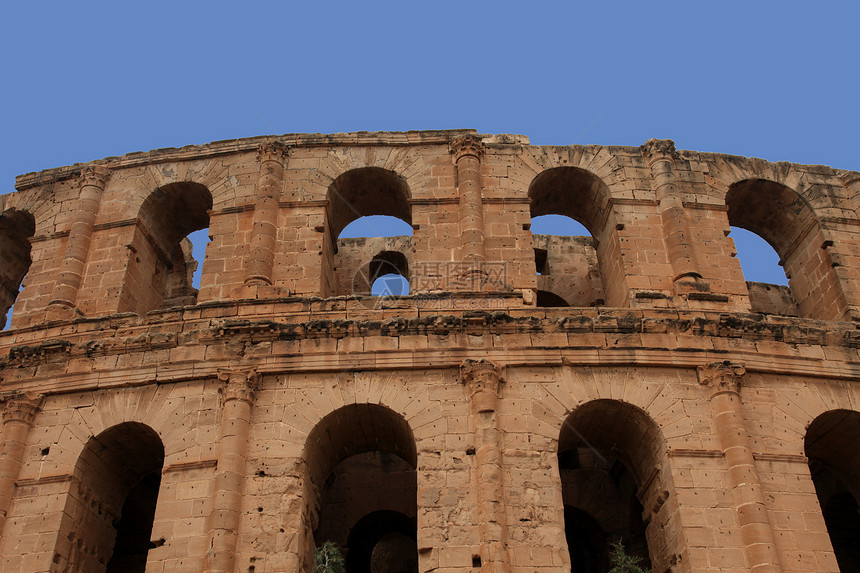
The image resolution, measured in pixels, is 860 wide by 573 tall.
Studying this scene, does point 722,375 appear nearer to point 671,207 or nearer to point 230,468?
point 671,207

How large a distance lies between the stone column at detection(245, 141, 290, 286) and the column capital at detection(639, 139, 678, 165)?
7216mm

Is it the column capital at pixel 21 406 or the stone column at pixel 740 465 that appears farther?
the column capital at pixel 21 406

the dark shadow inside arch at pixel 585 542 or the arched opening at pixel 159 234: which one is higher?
the arched opening at pixel 159 234

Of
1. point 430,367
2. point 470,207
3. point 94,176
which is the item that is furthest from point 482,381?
point 94,176

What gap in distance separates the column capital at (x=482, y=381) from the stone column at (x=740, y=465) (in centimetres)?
332

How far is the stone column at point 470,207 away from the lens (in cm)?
1459

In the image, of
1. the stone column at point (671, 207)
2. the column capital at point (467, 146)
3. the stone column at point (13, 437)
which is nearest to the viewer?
the stone column at point (13, 437)

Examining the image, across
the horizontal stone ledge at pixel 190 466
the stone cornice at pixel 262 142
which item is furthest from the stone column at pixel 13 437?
the stone cornice at pixel 262 142

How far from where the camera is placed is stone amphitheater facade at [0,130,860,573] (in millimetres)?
12031

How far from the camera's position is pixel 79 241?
15844 millimetres

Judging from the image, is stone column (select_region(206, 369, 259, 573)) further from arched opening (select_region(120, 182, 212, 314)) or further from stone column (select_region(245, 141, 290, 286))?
arched opening (select_region(120, 182, 212, 314))

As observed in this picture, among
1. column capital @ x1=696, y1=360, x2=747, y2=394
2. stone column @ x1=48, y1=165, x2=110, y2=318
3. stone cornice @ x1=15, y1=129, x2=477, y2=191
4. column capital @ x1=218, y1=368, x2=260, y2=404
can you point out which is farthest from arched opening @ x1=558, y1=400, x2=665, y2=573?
stone column @ x1=48, y1=165, x2=110, y2=318

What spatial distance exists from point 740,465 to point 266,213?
30.2ft

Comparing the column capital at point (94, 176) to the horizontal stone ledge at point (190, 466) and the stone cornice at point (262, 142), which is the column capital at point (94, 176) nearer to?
the stone cornice at point (262, 142)
